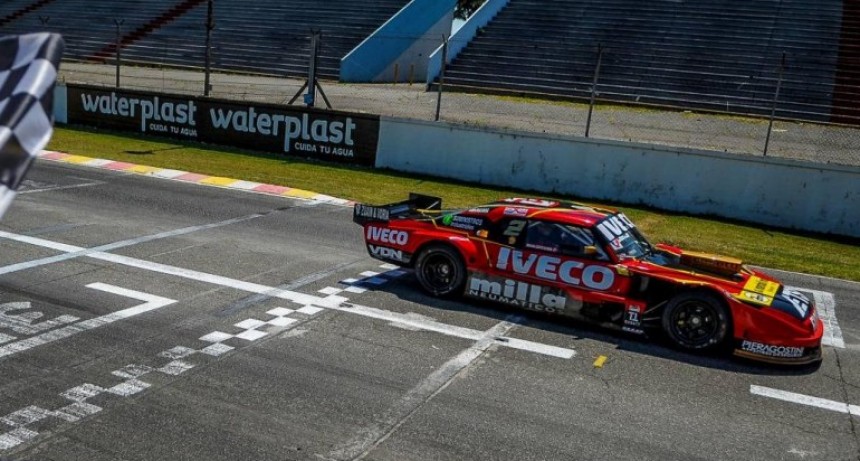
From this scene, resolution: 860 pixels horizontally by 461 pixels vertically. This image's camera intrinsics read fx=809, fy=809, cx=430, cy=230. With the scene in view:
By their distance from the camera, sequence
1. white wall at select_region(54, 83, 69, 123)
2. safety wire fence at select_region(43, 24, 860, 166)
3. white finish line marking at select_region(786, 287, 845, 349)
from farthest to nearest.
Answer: white wall at select_region(54, 83, 69, 123) → safety wire fence at select_region(43, 24, 860, 166) → white finish line marking at select_region(786, 287, 845, 349)

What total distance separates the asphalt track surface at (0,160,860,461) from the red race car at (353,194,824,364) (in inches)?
11.3

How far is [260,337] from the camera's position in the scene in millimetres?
8484

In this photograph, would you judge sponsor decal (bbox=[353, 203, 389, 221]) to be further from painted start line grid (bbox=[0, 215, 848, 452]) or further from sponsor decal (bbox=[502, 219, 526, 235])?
sponsor decal (bbox=[502, 219, 526, 235])

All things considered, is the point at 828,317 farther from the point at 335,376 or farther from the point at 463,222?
the point at 335,376

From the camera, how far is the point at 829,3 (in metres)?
30.5

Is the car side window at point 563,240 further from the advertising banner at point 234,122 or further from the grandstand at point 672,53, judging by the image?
the grandstand at point 672,53

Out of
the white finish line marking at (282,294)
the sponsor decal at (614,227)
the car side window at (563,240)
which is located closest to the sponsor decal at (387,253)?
the white finish line marking at (282,294)

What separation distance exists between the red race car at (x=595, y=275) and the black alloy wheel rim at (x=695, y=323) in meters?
Result: 0.01

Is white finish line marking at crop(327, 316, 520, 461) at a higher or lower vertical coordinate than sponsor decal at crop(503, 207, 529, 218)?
lower

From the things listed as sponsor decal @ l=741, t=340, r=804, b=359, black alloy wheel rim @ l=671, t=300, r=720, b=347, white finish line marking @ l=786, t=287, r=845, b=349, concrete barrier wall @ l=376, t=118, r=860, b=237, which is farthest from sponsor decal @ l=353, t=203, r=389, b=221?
concrete barrier wall @ l=376, t=118, r=860, b=237

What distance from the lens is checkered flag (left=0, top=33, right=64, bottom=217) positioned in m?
2.84

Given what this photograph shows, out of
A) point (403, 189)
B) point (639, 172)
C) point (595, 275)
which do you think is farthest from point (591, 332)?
point (403, 189)

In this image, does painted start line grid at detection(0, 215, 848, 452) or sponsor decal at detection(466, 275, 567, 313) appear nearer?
painted start line grid at detection(0, 215, 848, 452)

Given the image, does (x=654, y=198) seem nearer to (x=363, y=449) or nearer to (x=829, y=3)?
(x=363, y=449)
